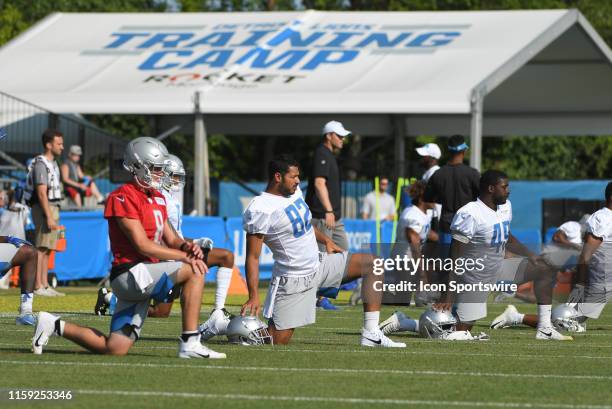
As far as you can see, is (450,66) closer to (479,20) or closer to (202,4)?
(479,20)

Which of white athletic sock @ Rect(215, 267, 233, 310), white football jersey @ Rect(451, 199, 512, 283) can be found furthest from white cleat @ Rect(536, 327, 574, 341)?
white athletic sock @ Rect(215, 267, 233, 310)

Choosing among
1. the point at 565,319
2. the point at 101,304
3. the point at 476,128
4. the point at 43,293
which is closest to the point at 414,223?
the point at 565,319

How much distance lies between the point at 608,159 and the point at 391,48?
25.3 m

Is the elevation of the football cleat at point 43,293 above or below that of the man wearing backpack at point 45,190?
below

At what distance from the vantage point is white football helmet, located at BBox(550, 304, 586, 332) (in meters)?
13.1

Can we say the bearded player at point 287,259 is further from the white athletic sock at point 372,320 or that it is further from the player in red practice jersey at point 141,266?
the player in red practice jersey at point 141,266

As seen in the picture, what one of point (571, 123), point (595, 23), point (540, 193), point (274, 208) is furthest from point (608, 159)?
point (274, 208)

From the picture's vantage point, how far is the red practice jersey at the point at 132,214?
932cm

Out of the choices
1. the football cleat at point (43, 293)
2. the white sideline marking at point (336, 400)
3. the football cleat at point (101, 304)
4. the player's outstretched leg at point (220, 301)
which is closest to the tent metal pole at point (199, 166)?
the football cleat at point (43, 293)

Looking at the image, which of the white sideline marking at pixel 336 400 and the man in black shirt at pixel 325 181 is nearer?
the white sideline marking at pixel 336 400

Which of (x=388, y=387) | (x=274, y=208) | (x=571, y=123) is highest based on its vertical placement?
(x=571, y=123)

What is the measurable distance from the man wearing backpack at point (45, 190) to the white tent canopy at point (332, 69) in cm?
673

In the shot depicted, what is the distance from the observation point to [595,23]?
4878 centimetres

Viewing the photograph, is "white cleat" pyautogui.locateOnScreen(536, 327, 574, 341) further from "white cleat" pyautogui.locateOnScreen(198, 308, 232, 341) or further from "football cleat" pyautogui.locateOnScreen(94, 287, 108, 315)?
"football cleat" pyautogui.locateOnScreen(94, 287, 108, 315)
